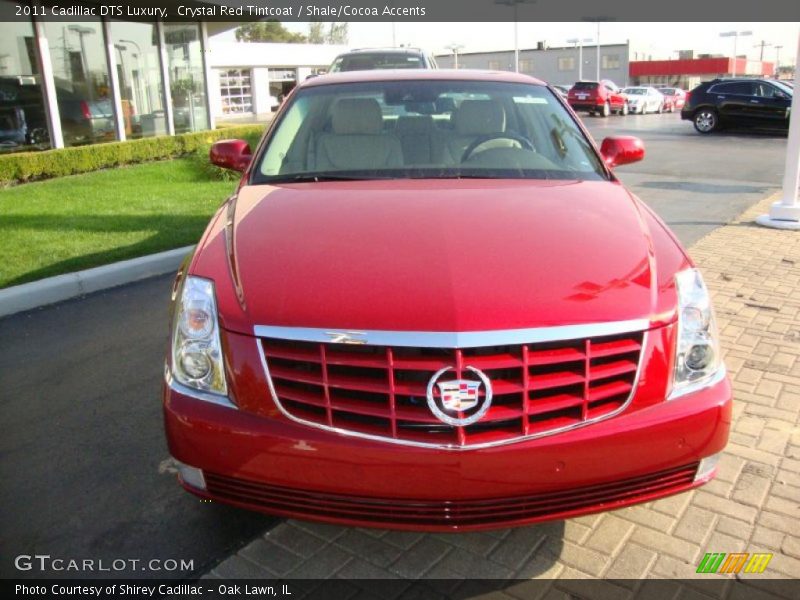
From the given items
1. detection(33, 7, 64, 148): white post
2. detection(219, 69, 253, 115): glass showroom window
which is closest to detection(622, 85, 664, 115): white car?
detection(219, 69, 253, 115): glass showroom window

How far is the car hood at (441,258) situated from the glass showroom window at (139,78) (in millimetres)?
14478

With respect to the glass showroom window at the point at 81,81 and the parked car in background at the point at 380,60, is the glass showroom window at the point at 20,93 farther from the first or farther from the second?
the parked car in background at the point at 380,60

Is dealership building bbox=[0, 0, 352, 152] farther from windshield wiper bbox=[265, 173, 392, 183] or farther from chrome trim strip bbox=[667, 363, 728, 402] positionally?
chrome trim strip bbox=[667, 363, 728, 402]

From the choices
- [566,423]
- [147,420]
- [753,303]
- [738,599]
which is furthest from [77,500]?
[753,303]

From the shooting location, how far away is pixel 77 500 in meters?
3.04

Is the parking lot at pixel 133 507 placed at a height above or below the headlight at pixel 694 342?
below

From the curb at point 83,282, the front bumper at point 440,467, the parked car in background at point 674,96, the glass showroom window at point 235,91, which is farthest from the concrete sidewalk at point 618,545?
the glass showroom window at point 235,91

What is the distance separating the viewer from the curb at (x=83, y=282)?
18.0 feet

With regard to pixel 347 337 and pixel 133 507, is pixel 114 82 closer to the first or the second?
pixel 133 507

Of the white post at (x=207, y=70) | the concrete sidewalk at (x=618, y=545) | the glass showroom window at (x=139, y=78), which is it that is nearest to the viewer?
the concrete sidewalk at (x=618, y=545)

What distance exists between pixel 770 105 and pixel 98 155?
18.6 meters

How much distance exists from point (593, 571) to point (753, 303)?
3543 mm

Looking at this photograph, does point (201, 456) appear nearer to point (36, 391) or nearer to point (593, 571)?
point (593, 571)

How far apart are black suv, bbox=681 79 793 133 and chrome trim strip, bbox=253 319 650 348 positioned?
22.2 meters
